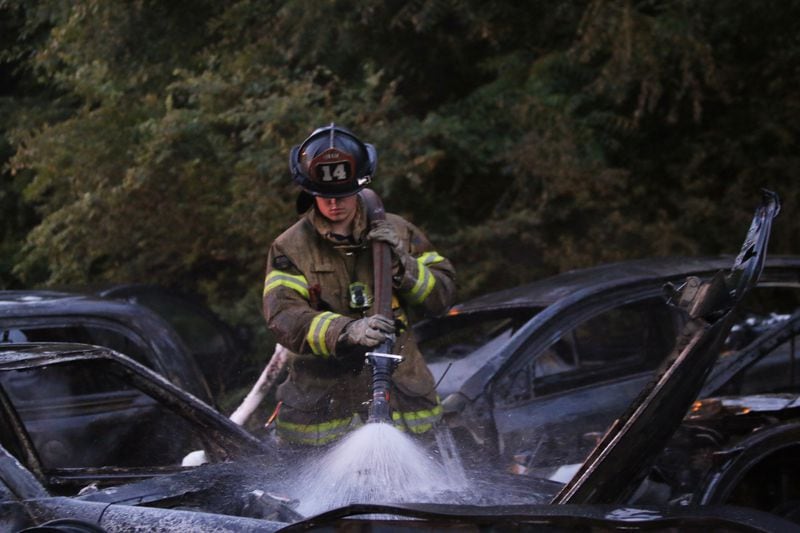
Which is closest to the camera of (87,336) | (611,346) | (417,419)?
(417,419)

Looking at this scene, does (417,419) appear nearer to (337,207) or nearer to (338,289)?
(338,289)

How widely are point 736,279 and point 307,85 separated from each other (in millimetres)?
6159

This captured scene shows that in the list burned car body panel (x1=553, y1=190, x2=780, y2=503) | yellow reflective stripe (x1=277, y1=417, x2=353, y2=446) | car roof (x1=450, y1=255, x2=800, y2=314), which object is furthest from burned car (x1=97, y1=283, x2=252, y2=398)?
burned car body panel (x1=553, y1=190, x2=780, y2=503)

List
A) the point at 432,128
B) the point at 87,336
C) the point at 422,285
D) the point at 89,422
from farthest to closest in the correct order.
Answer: the point at 432,128, the point at 87,336, the point at 89,422, the point at 422,285

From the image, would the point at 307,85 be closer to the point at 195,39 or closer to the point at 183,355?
the point at 195,39

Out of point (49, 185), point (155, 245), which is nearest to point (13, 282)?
point (49, 185)

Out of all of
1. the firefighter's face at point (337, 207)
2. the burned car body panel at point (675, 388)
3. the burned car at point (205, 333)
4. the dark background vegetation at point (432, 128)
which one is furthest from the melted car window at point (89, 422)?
the dark background vegetation at point (432, 128)

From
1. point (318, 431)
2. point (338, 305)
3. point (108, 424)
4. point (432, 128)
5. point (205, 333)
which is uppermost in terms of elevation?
point (432, 128)

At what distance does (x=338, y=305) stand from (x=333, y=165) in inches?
21.5

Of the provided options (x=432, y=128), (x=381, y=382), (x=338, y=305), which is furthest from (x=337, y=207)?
(x=432, y=128)

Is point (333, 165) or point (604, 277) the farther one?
point (604, 277)

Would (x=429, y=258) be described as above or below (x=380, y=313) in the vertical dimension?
above

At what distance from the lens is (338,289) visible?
433 cm

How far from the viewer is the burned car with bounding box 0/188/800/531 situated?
256 centimetres
